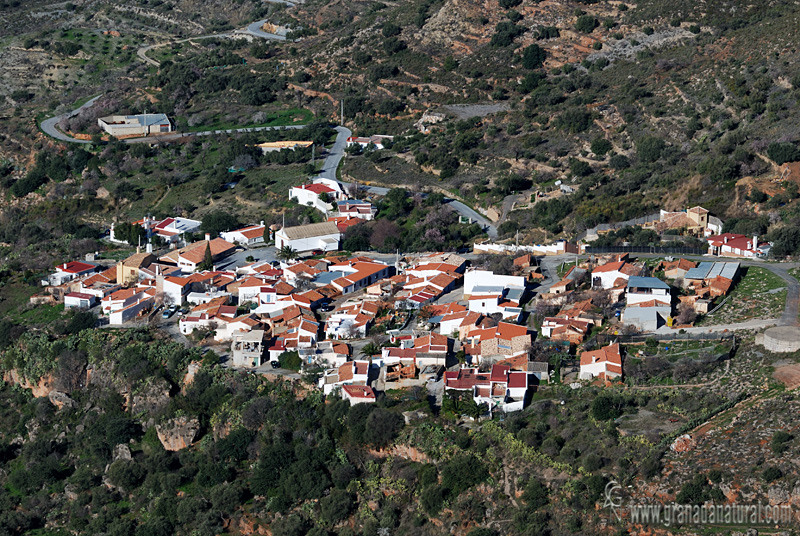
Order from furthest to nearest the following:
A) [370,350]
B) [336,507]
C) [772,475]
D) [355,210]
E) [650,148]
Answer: [650,148] < [355,210] < [370,350] < [336,507] < [772,475]

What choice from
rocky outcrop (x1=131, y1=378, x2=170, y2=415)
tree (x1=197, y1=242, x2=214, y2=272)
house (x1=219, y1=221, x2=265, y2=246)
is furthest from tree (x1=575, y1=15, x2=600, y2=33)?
rocky outcrop (x1=131, y1=378, x2=170, y2=415)

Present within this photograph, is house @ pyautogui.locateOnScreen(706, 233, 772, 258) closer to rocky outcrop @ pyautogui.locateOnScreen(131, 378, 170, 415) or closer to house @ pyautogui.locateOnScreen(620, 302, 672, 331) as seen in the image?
house @ pyautogui.locateOnScreen(620, 302, 672, 331)


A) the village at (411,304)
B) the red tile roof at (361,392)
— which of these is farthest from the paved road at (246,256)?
the red tile roof at (361,392)

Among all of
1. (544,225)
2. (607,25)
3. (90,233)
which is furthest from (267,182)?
(607,25)

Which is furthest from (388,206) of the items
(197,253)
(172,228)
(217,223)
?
(197,253)

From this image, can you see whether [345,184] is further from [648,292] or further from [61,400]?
[648,292]

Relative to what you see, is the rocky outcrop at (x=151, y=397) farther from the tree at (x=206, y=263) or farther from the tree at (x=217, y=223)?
the tree at (x=217, y=223)
